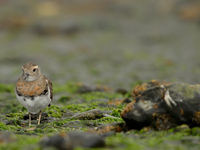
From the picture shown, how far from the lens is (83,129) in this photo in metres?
7.95

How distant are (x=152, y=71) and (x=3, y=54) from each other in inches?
361

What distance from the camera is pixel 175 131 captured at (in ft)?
23.6

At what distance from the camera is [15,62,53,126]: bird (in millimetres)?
8281

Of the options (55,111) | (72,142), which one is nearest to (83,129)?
(72,142)

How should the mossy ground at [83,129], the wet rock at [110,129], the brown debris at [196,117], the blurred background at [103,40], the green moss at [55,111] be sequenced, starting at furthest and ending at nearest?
the blurred background at [103,40] < the green moss at [55,111] < the wet rock at [110,129] < the brown debris at [196,117] < the mossy ground at [83,129]

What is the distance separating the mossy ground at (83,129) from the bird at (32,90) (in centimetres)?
50

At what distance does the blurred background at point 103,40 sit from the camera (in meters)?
18.8

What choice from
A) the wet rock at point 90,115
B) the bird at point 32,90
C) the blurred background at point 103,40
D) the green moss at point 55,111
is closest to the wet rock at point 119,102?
the green moss at point 55,111

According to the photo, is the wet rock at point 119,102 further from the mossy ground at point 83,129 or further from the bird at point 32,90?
the bird at point 32,90

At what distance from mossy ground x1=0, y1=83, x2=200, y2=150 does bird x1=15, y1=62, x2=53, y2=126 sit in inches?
19.6

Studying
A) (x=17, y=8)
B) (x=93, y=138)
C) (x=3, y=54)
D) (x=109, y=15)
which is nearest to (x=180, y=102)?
(x=93, y=138)

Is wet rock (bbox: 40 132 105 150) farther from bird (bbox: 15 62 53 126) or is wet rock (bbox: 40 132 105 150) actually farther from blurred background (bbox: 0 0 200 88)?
blurred background (bbox: 0 0 200 88)

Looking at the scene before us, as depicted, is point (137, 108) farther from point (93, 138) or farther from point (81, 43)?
point (81, 43)

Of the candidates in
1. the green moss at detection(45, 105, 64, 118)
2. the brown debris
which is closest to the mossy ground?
the green moss at detection(45, 105, 64, 118)
